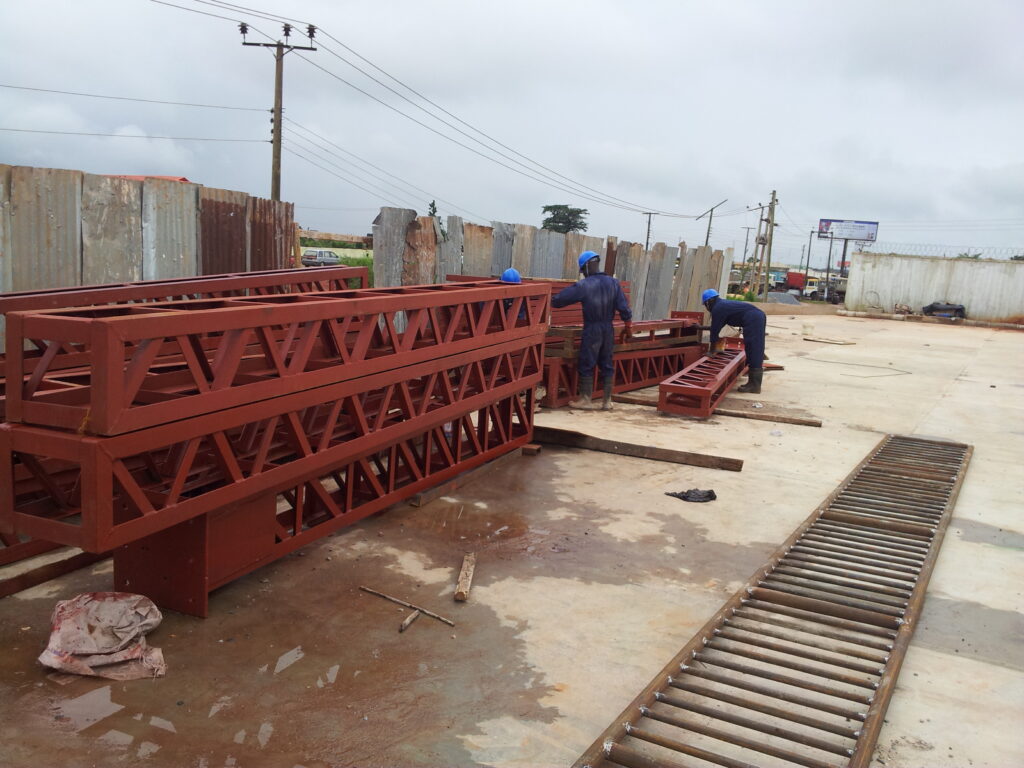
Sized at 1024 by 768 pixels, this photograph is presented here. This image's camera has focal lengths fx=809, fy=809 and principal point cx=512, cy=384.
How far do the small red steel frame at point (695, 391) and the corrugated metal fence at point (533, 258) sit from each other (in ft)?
10.5

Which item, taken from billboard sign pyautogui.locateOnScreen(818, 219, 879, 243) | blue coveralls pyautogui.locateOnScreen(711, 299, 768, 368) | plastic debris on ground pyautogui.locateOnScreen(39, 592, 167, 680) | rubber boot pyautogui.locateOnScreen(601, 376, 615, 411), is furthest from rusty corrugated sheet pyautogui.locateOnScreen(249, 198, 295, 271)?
billboard sign pyautogui.locateOnScreen(818, 219, 879, 243)

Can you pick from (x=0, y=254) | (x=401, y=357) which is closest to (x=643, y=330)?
(x=401, y=357)

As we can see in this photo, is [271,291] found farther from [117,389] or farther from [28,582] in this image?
[117,389]

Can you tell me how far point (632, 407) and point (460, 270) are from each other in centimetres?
301

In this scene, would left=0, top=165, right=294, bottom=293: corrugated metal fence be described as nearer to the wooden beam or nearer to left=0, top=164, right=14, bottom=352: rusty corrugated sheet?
left=0, top=164, right=14, bottom=352: rusty corrugated sheet

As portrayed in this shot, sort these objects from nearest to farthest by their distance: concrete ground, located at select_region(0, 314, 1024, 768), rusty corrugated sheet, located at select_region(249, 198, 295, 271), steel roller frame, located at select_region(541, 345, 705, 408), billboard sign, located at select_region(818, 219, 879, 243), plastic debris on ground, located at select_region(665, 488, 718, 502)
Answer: concrete ground, located at select_region(0, 314, 1024, 768), plastic debris on ground, located at select_region(665, 488, 718, 502), rusty corrugated sheet, located at select_region(249, 198, 295, 271), steel roller frame, located at select_region(541, 345, 705, 408), billboard sign, located at select_region(818, 219, 879, 243)

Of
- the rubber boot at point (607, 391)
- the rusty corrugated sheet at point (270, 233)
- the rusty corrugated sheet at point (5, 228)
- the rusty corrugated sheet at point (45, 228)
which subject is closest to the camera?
the rusty corrugated sheet at point (5, 228)

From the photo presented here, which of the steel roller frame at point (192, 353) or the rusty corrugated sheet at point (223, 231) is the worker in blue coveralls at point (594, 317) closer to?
the rusty corrugated sheet at point (223, 231)

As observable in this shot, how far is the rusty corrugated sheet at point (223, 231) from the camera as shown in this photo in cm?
773

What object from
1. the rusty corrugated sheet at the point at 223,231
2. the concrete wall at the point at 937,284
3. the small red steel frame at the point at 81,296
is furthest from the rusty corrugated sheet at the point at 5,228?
the concrete wall at the point at 937,284

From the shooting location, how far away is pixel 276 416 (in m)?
4.19

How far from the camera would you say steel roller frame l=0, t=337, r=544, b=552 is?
3.32 meters

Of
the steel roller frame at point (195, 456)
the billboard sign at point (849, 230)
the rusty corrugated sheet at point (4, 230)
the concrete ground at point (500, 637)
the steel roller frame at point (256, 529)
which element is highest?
the billboard sign at point (849, 230)

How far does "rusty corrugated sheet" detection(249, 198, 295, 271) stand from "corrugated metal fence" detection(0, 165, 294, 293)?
11mm
